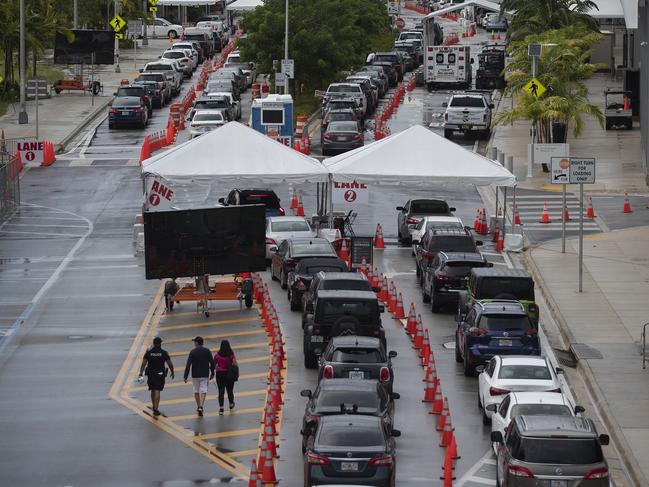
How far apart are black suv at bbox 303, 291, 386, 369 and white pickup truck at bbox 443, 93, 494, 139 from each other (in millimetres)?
36216

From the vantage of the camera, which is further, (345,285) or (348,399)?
(345,285)

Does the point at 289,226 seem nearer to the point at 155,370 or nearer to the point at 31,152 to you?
the point at 155,370

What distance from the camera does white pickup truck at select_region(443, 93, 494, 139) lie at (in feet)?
217

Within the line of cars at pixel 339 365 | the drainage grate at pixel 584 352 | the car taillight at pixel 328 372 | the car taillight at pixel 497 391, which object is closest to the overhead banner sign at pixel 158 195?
the line of cars at pixel 339 365

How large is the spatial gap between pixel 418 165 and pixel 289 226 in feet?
12.9

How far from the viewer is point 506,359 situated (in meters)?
26.7

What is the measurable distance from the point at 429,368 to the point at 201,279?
905 centimetres

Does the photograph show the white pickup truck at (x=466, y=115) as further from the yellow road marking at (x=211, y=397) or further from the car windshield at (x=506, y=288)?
the yellow road marking at (x=211, y=397)

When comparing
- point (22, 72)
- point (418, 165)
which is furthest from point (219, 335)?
point (22, 72)

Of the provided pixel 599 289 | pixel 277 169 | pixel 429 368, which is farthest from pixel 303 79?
pixel 429 368

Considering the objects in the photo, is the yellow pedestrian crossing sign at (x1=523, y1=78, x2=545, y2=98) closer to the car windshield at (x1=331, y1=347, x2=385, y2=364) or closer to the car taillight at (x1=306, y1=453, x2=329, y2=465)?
the car windshield at (x1=331, y1=347, x2=385, y2=364)

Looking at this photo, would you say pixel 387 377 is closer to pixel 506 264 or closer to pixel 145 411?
pixel 145 411

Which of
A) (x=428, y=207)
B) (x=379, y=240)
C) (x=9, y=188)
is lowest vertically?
(x=379, y=240)

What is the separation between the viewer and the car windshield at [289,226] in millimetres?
42531
